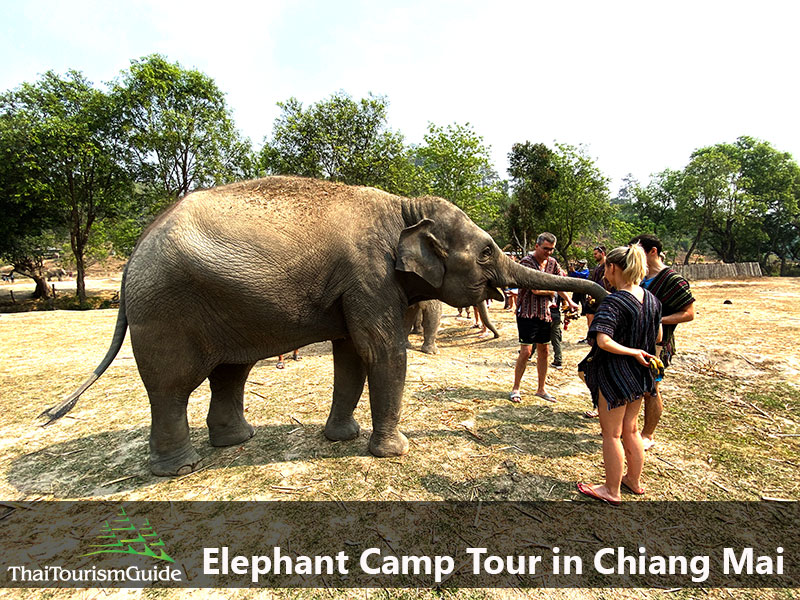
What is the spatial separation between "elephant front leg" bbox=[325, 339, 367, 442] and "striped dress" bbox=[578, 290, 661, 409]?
7.67 feet

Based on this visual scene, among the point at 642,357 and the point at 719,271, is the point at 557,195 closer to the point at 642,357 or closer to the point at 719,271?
the point at 719,271

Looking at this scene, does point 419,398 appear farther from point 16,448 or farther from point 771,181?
point 771,181

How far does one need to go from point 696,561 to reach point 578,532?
69 centimetres

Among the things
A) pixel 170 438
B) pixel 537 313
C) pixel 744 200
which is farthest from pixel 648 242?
pixel 744 200

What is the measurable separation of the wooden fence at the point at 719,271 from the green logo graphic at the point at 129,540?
40424 mm

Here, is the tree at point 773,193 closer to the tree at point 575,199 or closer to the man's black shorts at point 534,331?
the tree at point 575,199

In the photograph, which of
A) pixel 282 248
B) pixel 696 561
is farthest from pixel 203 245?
pixel 696 561

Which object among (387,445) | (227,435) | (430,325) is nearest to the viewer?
(387,445)

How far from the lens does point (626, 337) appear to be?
275cm

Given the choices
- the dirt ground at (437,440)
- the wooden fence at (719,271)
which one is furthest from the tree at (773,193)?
the dirt ground at (437,440)

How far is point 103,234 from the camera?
88.7 ft

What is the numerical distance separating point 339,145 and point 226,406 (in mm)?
19221

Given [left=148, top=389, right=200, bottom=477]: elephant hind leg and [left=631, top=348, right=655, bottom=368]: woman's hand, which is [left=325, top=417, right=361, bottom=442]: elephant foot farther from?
[left=631, top=348, right=655, bottom=368]: woman's hand

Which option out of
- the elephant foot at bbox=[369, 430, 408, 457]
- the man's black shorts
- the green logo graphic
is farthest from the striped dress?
the green logo graphic
